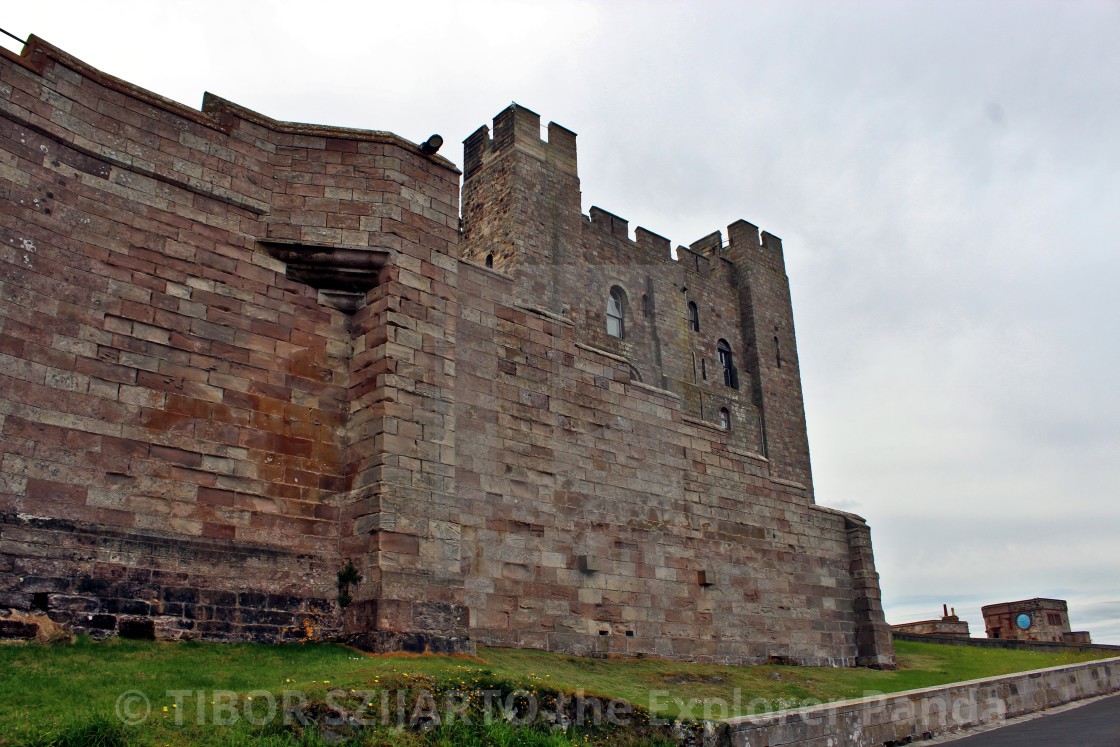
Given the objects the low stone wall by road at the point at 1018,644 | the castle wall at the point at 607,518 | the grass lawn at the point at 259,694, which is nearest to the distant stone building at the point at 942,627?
the low stone wall by road at the point at 1018,644

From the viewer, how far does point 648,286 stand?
3028 centimetres

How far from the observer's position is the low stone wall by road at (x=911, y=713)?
9.10 metres

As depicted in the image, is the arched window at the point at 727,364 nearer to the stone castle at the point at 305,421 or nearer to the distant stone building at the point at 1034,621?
the distant stone building at the point at 1034,621

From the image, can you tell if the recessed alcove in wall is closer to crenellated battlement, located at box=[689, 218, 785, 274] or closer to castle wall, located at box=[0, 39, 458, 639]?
castle wall, located at box=[0, 39, 458, 639]

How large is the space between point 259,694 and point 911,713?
26.9ft

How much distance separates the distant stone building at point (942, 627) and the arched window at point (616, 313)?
43.1 feet

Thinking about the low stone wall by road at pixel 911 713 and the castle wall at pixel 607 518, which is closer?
the low stone wall by road at pixel 911 713

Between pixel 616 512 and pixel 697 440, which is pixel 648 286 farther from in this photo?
pixel 616 512

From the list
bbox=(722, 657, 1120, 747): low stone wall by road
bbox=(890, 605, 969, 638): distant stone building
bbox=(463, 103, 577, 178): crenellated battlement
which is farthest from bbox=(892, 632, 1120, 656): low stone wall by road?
bbox=(463, 103, 577, 178): crenellated battlement

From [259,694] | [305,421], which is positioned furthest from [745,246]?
[259,694]

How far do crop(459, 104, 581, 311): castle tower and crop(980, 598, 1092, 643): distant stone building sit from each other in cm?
1708

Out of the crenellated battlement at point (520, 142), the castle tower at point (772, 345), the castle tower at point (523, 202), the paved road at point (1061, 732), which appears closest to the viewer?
the paved road at point (1061, 732)

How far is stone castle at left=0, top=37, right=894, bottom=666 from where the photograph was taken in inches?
366

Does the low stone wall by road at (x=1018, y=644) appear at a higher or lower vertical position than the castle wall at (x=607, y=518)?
lower
